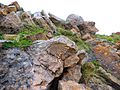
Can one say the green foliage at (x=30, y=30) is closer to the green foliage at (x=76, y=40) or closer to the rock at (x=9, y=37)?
the rock at (x=9, y=37)

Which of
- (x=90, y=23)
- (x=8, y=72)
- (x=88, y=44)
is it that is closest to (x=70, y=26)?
(x=90, y=23)

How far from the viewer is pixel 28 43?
21.0 metres

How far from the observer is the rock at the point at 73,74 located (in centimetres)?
2012

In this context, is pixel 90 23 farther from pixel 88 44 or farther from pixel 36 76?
pixel 36 76

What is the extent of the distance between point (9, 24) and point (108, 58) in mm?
7011

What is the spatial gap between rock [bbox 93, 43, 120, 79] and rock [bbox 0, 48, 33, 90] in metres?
7.72

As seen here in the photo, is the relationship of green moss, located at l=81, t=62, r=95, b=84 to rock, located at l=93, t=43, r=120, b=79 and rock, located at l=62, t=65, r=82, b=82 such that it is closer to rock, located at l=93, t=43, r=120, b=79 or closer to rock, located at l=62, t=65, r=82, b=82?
rock, located at l=62, t=65, r=82, b=82

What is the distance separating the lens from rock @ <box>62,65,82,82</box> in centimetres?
2012

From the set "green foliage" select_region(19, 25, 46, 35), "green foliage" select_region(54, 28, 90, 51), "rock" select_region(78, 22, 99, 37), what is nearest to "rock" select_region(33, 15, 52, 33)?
"green foliage" select_region(54, 28, 90, 51)

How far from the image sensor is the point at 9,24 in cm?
2553

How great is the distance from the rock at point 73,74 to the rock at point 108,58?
4928 millimetres

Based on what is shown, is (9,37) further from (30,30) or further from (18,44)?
(30,30)

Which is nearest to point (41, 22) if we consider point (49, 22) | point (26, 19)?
point (49, 22)

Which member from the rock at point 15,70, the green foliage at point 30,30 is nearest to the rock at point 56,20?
the green foliage at point 30,30
